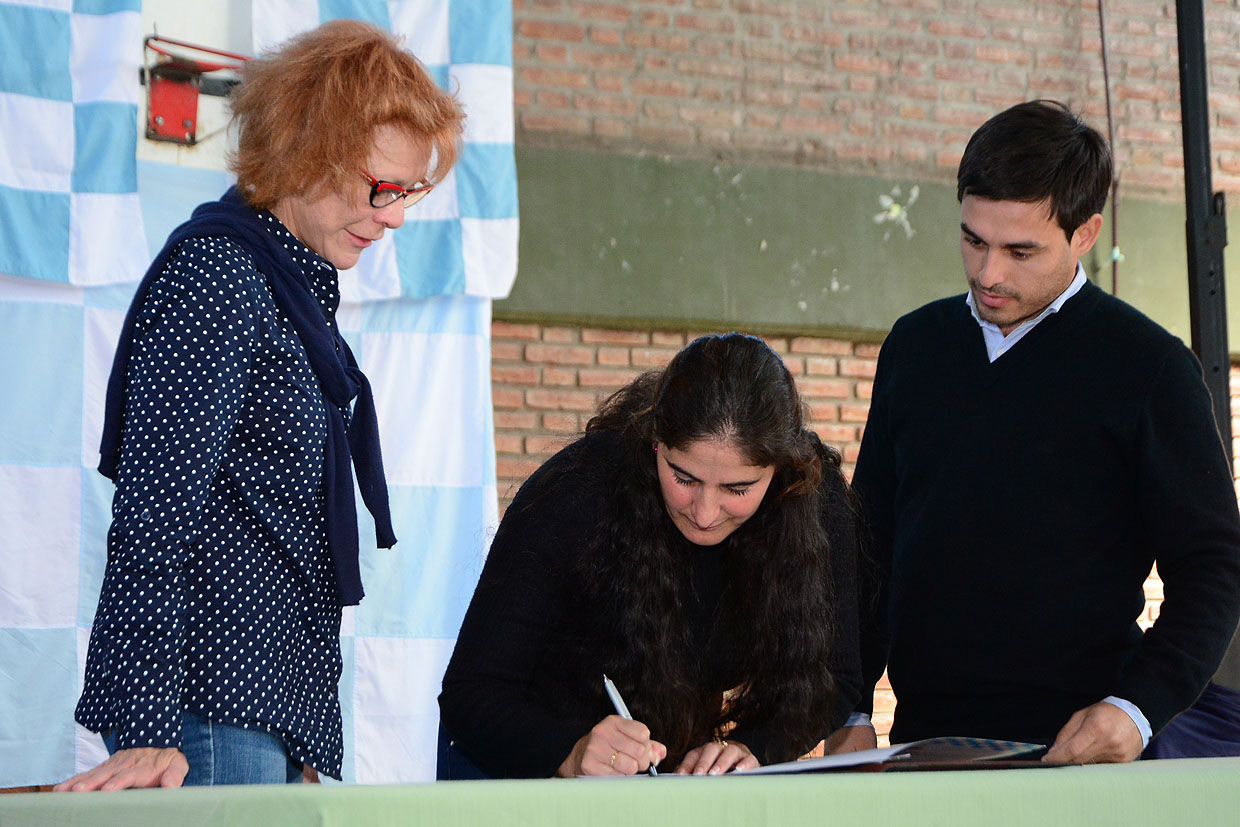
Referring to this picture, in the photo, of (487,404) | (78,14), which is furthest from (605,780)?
(78,14)

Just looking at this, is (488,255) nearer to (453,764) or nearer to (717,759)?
(453,764)

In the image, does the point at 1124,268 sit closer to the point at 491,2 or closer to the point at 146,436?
the point at 491,2

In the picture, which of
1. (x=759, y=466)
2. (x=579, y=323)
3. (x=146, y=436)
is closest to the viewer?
(x=146, y=436)

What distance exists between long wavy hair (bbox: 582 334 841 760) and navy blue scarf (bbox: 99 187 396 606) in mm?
366

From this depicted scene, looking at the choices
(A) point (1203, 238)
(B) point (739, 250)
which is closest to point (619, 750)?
(A) point (1203, 238)

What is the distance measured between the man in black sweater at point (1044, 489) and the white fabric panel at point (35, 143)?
6.74 ft

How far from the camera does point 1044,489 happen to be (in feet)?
6.40

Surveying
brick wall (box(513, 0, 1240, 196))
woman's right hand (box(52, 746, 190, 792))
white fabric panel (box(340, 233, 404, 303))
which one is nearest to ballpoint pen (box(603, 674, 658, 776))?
woman's right hand (box(52, 746, 190, 792))

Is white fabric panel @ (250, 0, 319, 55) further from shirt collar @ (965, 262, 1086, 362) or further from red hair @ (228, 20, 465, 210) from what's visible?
shirt collar @ (965, 262, 1086, 362)

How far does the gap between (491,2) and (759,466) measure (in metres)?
1.98

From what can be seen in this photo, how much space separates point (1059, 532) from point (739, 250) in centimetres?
280

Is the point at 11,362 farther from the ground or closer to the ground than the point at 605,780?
farther from the ground

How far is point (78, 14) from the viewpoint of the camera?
300 cm

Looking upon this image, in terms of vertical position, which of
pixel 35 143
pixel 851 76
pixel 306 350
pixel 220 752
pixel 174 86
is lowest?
pixel 220 752
